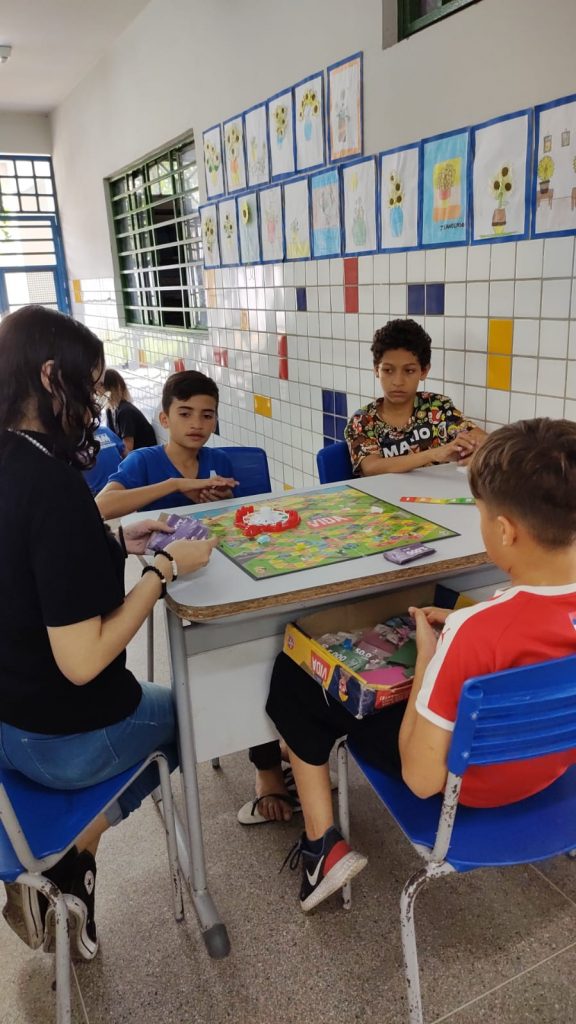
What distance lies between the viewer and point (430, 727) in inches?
39.8

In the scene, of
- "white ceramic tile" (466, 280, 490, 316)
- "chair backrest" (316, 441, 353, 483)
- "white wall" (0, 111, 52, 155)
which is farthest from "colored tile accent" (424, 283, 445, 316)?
"white wall" (0, 111, 52, 155)

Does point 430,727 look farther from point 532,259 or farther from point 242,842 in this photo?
point 532,259

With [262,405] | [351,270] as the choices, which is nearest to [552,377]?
[351,270]

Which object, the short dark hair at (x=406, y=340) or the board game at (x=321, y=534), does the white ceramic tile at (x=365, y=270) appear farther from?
the board game at (x=321, y=534)

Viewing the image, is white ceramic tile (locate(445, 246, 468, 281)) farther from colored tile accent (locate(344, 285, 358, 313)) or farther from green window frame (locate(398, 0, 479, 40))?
green window frame (locate(398, 0, 479, 40))

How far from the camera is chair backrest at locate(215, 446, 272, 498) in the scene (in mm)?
2291

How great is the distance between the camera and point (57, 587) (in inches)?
42.4

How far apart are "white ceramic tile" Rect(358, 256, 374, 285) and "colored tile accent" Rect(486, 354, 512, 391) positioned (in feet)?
2.46

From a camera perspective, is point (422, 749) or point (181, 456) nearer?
point (422, 749)

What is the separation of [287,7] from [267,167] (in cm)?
65

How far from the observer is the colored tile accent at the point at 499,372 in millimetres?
2244

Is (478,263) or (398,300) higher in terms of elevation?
(478,263)

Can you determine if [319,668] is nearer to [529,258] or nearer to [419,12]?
[529,258]

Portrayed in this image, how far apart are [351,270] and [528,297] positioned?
101 centimetres
